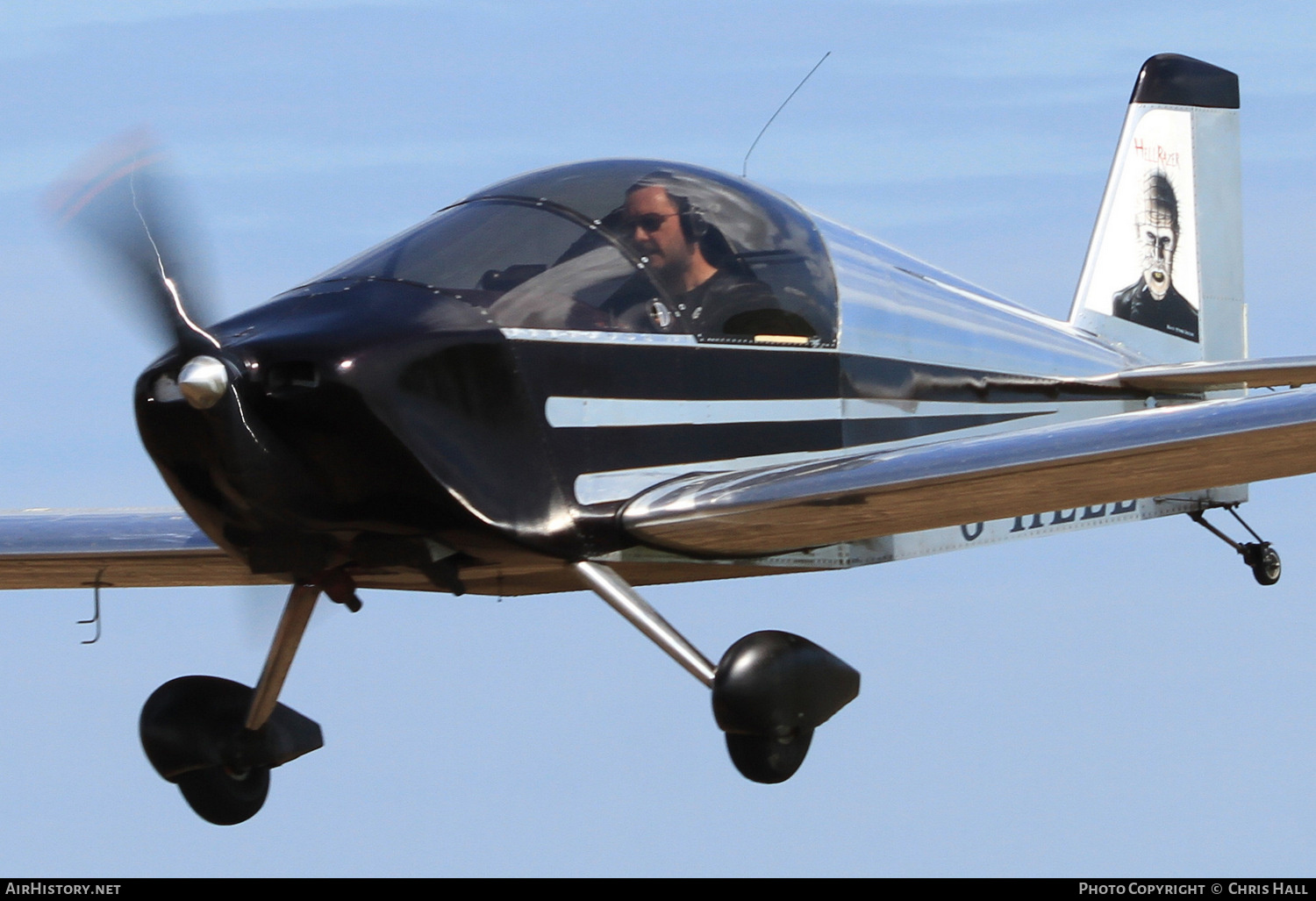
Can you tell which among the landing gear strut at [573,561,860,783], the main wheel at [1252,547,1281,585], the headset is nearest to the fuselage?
the headset

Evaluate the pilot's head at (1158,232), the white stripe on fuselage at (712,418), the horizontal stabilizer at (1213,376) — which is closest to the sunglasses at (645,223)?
the white stripe on fuselage at (712,418)

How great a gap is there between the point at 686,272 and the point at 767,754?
212 cm

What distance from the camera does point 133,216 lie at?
632 cm

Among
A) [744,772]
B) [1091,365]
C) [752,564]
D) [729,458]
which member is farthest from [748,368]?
[1091,365]

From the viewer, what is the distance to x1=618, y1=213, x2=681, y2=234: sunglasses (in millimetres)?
7234

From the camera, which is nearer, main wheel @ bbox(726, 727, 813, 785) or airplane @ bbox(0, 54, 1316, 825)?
airplane @ bbox(0, 54, 1316, 825)

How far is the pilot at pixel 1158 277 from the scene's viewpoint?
11.9m

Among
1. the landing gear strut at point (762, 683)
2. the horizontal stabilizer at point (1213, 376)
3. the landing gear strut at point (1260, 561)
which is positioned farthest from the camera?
the landing gear strut at point (1260, 561)

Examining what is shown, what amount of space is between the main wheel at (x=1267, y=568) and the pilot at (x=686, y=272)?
5.66m

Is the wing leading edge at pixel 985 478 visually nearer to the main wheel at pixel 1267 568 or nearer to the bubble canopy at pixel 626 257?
the bubble canopy at pixel 626 257

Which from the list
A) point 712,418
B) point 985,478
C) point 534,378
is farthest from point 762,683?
point 534,378

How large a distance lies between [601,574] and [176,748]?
2169 mm

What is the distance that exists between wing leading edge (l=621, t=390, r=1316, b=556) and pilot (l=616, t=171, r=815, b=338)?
2.26 feet

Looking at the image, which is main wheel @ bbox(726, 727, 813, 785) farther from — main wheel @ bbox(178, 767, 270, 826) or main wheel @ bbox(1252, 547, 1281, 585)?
main wheel @ bbox(1252, 547, 1281, 585)
